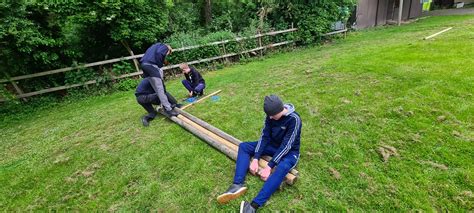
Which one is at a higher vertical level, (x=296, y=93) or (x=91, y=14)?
(x=91, y=14)

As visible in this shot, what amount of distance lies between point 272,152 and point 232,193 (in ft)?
2.45

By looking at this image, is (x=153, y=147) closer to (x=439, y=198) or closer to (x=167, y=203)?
(x=167, y=203)

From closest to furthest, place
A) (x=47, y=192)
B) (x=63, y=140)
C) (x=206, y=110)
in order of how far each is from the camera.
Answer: (x=47, y=192) < (x=63, y=140) < (x=206, y=110)

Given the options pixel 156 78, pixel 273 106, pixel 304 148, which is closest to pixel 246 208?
pixel 273 106

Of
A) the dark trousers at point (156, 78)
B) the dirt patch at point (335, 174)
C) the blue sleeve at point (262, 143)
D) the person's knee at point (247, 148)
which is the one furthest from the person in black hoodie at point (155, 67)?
the dirt patch at point (335, 174)

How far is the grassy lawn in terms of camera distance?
2723mm

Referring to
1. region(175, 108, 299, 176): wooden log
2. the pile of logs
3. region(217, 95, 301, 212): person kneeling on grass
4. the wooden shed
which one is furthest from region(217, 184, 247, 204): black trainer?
the wooden shed

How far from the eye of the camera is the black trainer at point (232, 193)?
2701mm

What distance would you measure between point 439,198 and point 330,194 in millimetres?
1076

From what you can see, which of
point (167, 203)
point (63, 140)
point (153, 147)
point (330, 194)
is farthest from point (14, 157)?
point (330, 194)

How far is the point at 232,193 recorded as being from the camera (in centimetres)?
273

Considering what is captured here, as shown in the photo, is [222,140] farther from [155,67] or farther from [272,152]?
[155,67]

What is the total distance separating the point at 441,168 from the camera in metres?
2.81

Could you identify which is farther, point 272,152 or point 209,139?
point 209,139
